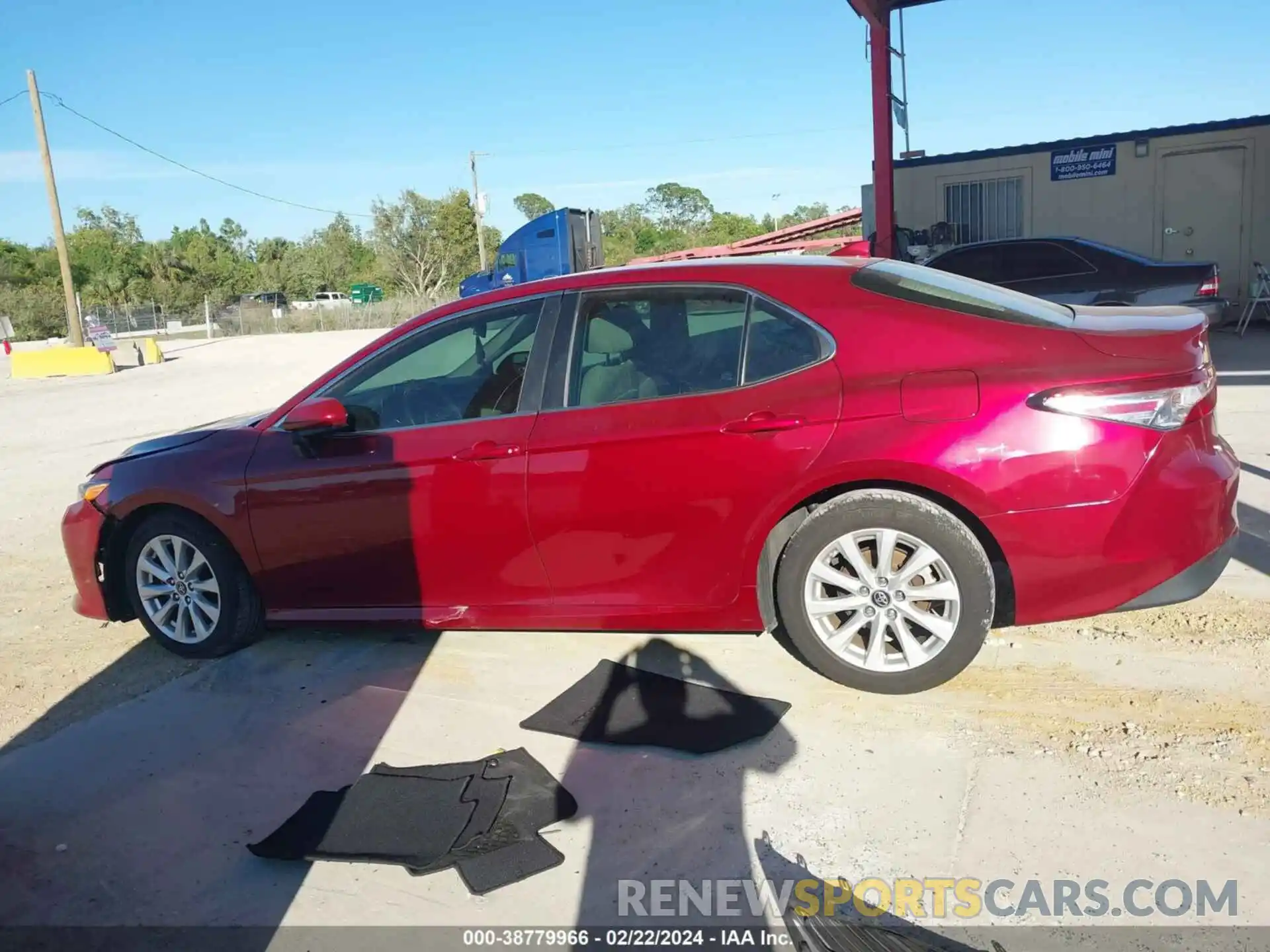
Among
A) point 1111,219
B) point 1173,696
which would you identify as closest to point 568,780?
point 1173,696

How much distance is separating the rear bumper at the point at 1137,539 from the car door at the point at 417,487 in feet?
6.16

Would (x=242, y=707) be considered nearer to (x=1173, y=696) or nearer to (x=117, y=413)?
(x=1173, y=696)

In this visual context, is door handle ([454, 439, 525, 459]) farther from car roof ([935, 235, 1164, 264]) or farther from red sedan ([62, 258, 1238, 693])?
car roof ([935, 235, 1164, 264])

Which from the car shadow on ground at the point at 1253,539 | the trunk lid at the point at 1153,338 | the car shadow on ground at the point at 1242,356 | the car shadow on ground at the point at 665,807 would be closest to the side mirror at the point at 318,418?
the car shadow on ground at the point at 665,807

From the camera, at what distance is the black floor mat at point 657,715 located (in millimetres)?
3709

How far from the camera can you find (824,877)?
2848 millimetres

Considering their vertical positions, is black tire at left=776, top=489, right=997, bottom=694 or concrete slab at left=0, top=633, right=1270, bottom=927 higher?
black tire at left=776, top=489, right=997, bottom=694

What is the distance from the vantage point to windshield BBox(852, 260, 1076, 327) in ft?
12.6

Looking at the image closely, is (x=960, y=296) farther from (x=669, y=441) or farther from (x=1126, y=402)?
(x=669, y=441)

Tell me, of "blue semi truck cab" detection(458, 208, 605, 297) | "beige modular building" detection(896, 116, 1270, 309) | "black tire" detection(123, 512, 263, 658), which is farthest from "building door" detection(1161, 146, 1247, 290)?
"black tire" detection(123, 512, 263, 658)

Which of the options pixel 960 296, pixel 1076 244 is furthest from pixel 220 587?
pixel 1076 244

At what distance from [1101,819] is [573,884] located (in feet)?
5.11

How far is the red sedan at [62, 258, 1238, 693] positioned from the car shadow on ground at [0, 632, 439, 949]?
305 mm

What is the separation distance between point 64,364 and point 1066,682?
26.4 m
